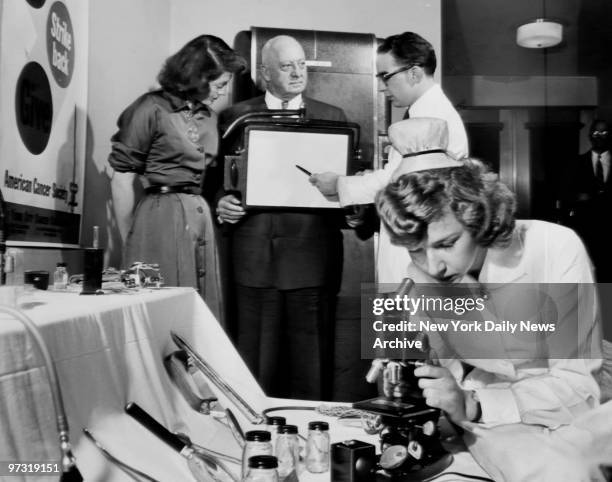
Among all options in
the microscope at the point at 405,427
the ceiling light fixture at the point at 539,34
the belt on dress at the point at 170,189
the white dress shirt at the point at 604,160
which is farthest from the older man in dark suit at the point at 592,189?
the belt on dress at the point at 170,189

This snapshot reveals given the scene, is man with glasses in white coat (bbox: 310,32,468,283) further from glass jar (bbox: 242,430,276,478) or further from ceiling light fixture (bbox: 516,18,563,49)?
glass jar (bbox: 242,430,276,478)

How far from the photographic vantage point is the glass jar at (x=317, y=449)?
2.93 feet

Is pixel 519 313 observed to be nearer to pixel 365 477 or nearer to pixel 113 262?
pixel 365 477

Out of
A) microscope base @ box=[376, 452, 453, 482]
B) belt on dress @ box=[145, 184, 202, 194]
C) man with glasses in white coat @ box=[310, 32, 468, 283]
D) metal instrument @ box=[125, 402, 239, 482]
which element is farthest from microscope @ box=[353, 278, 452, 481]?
belt on dress @ box=[145, 184, 202, 194]

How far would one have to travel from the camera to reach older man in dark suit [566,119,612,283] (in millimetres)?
1723

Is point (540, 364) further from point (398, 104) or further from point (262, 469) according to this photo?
point (398, 104)

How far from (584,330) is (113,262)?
4.94 ft

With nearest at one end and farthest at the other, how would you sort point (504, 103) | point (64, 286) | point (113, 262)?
point (64, 286)
point (504, 103)
point (113, 262)

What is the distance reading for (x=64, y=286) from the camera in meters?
1.25

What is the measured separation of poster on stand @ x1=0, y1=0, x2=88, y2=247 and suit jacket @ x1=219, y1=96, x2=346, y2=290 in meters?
0.51

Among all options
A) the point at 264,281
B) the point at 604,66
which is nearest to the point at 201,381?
the point at 264,281

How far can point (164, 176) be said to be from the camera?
5.79 feet

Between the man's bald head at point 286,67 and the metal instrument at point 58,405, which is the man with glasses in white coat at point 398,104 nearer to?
the man's bald head at point 286,67

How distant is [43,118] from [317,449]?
1.18 meters
